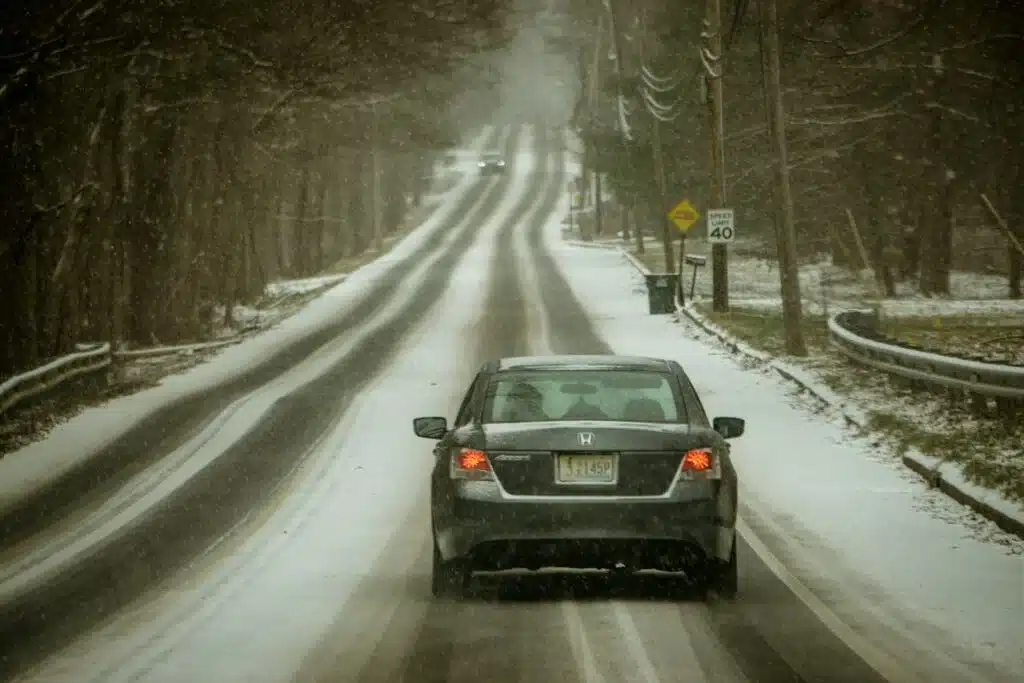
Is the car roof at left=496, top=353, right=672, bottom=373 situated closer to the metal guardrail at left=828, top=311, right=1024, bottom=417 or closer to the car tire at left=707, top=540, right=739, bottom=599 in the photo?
the car tire at left=707, top=540, right=739, bottom=599

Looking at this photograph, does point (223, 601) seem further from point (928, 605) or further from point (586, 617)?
point (928, 605)

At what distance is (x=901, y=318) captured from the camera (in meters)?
40.1

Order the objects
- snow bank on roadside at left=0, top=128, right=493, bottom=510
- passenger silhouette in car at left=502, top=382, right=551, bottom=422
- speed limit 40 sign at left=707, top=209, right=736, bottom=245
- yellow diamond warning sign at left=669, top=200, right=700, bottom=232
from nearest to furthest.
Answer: passenger silhouette in car at left=502, top=382, right=551, bottom=422, snow bank on roadside at left=0, top=128, right=493, bottom=510, speed limit 40 sign at left=707, top=209, right=736, bottom=245, yellow diamond warning sign at left=669, top=200, right=700, bottom=232

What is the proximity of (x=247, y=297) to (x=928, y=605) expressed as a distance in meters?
47.9

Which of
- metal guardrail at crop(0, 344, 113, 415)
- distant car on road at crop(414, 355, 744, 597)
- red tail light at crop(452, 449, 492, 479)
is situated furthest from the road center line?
metal guardrail at crop(0, 344, 113, 415)

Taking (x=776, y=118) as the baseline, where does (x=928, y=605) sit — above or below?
below

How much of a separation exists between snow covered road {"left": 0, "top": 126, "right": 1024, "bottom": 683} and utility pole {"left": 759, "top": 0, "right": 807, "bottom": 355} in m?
5.64

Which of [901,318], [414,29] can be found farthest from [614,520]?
[901,318]

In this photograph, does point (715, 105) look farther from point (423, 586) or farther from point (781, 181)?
point (423, 586)

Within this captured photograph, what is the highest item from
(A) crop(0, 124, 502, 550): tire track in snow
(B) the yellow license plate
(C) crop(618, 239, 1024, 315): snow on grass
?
(B) the yellow license plate

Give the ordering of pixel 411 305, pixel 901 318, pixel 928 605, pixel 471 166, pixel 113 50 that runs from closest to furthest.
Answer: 1. pixel 928 605
2. pixel 113 50
3. pixel 901 318
4. pixel 411 305
5. pixel 471 166

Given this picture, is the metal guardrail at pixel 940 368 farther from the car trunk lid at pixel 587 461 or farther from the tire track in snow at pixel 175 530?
the car trunk lid at pixel 587 461

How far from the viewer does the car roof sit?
10961 mm

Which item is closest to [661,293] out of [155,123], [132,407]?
[155,123]
